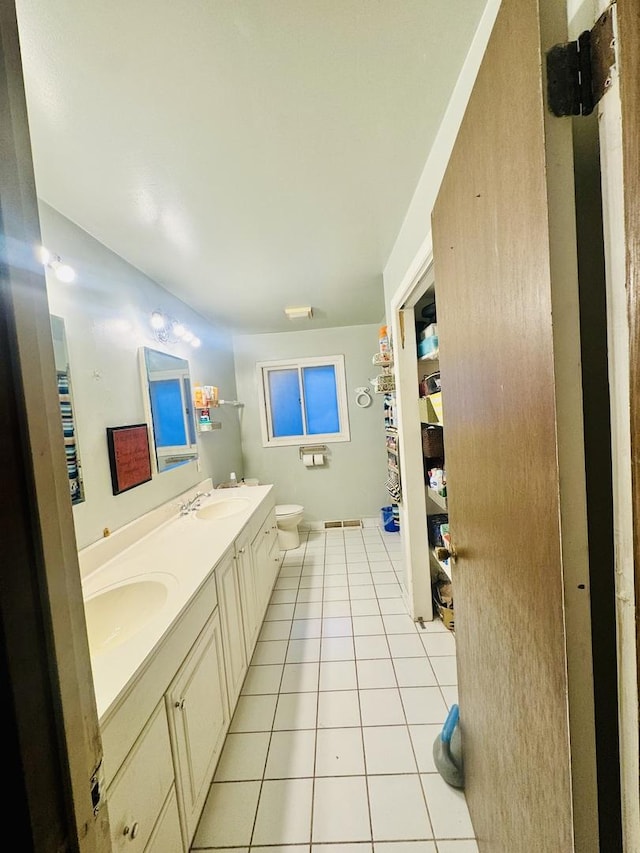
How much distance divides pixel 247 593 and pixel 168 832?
37.1 inches

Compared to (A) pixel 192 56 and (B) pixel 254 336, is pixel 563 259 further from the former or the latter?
(B) pixel 254 336

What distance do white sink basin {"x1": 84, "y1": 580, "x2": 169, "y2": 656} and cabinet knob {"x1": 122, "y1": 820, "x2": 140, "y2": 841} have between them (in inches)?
18.2

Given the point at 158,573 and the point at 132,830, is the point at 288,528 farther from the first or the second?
the point at 132,830

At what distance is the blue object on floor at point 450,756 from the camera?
1.14 metres

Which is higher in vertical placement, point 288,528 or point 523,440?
point 523,440

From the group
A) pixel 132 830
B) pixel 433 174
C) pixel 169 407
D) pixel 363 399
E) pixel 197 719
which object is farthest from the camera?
pixel 363 399

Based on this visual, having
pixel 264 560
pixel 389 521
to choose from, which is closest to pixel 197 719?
pixel 264 560

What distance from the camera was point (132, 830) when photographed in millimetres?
752

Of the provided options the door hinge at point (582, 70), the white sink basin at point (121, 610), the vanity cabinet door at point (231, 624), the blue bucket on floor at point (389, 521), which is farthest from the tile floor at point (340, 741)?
the door hinge at point (582, 70)

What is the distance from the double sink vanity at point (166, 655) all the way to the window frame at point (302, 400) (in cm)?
189

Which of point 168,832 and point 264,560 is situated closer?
point 168,832

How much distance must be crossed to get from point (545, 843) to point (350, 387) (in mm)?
3444

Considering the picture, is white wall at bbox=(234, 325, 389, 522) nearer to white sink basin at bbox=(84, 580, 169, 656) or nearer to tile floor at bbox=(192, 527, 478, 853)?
tile floor at bbox=(192, 527, 478, 853)

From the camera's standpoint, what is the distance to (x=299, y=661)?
181 cm
